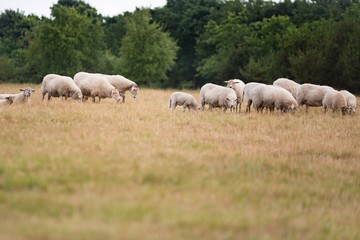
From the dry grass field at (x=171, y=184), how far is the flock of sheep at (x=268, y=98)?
260 inches

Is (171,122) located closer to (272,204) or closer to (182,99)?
(182,99)

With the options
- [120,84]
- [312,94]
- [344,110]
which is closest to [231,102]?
[312,94]

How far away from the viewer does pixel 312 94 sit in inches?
808

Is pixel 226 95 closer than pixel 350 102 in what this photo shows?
Yes

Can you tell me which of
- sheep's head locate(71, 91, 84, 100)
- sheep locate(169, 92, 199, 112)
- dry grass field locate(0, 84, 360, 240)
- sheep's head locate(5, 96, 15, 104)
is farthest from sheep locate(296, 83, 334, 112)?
sheep's head locate(5, 96, 15, 104)

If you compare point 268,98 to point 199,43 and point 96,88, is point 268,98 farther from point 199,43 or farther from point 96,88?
point 199,43

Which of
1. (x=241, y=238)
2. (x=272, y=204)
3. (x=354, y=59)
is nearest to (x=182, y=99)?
(x=272, y=204)

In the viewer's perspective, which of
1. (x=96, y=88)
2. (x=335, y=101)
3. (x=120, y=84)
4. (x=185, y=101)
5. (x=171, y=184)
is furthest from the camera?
(x=120, y=84)

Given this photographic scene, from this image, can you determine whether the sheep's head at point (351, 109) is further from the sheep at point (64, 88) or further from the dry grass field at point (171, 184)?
the sheep at point (64, 88)

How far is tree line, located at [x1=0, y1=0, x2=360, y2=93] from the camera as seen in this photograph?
3897 cm

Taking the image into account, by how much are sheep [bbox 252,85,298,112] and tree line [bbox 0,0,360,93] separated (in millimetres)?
19642

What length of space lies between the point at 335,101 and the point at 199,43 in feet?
152

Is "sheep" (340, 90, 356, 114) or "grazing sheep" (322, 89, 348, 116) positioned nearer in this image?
"grazing sheep" (322, 89, 348, 116)

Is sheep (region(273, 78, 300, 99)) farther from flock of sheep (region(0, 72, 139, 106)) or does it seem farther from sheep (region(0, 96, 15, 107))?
sheep (region(0, 96, 15, 107))
